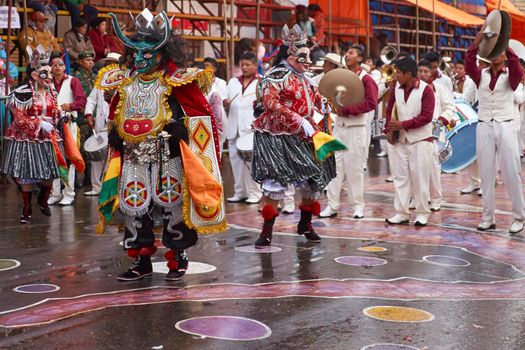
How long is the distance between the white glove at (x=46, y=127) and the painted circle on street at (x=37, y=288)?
12.3 feet

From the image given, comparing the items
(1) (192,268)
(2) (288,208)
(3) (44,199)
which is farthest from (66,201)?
(1) (192,268)

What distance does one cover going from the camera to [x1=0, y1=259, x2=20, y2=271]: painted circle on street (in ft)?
23.6

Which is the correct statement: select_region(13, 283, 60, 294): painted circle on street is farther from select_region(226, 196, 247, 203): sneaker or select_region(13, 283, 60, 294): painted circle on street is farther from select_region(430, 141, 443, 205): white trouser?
select_region(226, 196, 247, 203): sneaker

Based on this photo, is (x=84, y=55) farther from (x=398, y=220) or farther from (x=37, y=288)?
(x=37, y=288)

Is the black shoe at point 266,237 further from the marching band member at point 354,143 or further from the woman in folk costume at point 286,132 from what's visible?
the marching band member at point 354,143

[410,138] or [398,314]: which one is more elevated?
[410,138]

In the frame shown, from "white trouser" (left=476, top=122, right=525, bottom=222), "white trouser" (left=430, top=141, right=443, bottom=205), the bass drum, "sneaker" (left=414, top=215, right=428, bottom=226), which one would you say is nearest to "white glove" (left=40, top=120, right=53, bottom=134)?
"sneaker" (left=414, top=215, right=428, bottom=226)

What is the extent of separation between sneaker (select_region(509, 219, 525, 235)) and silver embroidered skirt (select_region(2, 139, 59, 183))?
194 inches

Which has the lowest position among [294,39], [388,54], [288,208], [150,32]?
[288,208]

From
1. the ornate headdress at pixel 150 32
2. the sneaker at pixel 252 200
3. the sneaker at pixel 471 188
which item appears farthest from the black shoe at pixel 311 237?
the sneaker at pixel 471 188

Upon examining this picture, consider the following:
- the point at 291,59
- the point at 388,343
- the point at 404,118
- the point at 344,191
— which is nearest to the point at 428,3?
the point at 344,191

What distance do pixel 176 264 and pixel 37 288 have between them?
1016 mm

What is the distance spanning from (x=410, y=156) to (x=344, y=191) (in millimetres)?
2832

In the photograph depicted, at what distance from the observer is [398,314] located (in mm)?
5793
